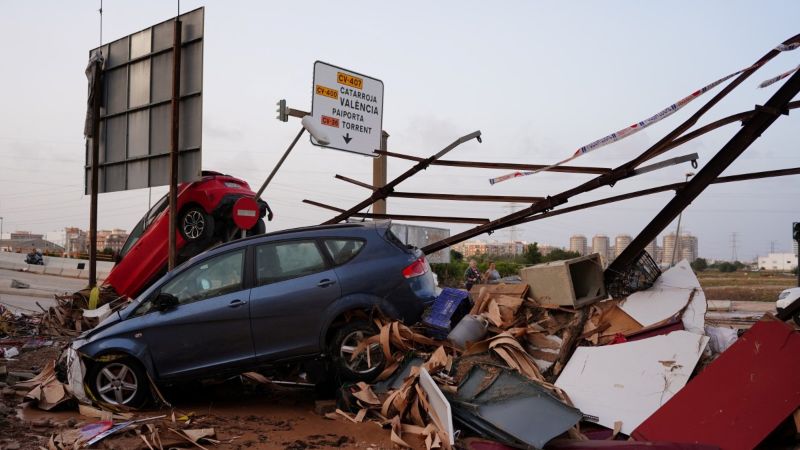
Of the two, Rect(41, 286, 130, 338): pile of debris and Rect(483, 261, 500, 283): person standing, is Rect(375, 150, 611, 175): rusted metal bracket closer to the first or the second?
Rect(483, 261, 500, 283): person standing

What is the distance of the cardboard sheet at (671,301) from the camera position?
22.6ft

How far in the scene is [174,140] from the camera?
11.2 metres

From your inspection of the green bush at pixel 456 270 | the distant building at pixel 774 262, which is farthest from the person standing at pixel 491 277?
the distant building at pixel 774 262

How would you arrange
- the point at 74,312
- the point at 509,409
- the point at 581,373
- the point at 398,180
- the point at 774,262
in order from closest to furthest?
the point at 509,409, the point at 581,373, the point at 398,180, the point at 74,312, the point at 774,262

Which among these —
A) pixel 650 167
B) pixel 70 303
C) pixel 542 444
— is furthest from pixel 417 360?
pixel 70 303

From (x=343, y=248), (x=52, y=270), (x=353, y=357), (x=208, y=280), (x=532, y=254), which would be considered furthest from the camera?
(x=532, y=254)

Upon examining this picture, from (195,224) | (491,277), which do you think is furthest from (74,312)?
(491,277)

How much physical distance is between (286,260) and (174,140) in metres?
4.91

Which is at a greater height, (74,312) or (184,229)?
(184,229)

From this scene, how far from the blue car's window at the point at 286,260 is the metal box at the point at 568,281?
8.25 ft

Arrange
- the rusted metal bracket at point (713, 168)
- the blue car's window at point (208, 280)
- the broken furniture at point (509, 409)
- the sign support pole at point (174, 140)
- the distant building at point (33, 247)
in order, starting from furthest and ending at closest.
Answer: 1. the distant building at point (33, 247)
2. the sign support pole at point (174, 140)
3. the blue car's window at point (208, 280)
4. the rusted metal bracket at point (713, 168)
5. the broken furniture at point (509, 409)

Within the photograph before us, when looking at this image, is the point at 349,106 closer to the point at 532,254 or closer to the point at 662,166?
the point at 662,166

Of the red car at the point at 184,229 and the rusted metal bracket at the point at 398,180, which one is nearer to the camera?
the rusted metal bracket at the point at 398,180

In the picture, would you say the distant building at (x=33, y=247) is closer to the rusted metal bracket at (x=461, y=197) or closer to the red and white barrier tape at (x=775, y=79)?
the rusted metal bracket at (x=461, y=197)
